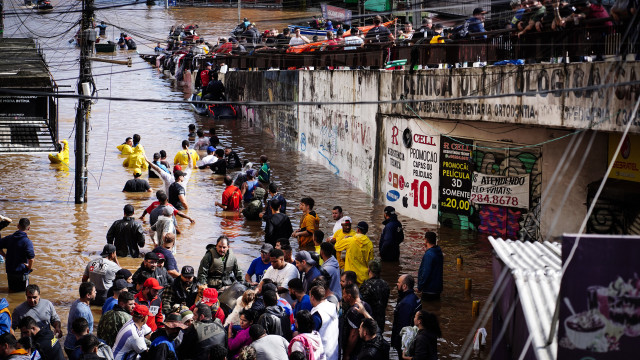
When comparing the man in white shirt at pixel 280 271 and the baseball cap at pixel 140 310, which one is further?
the man in white shirt at pixel 280 271

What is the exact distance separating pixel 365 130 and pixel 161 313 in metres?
14.0

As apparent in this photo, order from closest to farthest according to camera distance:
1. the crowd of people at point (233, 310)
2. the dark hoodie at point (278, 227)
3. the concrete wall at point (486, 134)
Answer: the crowd of people at point (233, 310)
the concrete wall at point (486, 134)
the dark hoodie at point (278, 227)

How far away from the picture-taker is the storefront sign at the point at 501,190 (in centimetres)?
1839

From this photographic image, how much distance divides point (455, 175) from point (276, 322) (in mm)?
11287

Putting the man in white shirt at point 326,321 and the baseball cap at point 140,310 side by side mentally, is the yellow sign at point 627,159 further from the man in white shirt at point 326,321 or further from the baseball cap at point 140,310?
the baseball cap at point 140,310

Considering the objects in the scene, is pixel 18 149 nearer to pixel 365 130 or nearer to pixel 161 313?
pixel 365 130

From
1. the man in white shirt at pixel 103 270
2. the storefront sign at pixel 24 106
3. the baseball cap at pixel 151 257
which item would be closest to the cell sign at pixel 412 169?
the man in white shirt at pixel 103 270

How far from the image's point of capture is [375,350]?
9.09 meters

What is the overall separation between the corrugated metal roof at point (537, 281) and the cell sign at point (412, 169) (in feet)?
33.9

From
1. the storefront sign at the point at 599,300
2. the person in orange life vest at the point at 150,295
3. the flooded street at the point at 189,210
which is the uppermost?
the storefront sign at the point at 599,300

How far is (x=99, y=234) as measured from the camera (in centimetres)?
1941

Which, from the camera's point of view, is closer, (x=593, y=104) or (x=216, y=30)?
(x=593, y=104)

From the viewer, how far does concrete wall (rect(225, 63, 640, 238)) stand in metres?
14.2

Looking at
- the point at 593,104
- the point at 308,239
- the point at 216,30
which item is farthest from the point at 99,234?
the point at 216,30
